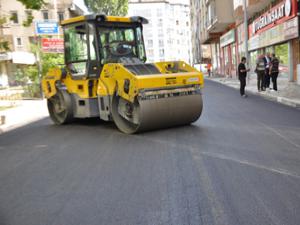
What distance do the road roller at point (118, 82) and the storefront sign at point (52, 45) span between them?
30.6 feet

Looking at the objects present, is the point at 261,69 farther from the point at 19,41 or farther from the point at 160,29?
the point at 160,29

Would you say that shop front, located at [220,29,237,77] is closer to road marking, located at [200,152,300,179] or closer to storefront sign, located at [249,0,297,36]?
storefront sign, located at [249,0,297,36]

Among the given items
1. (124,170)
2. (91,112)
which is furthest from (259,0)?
(124,170)

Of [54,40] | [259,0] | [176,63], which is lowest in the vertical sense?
[176,63]

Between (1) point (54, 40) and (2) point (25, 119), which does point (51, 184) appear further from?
(1) point (54, 40)

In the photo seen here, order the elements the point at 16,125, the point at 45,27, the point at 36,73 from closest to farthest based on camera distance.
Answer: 1. the point at 16,125
2. the point at 45,27
3. the point at 36,73

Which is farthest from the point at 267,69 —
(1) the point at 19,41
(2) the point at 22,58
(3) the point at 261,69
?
(1) the point at 19,41

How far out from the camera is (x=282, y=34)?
19750 mm

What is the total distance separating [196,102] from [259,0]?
15.8 meters

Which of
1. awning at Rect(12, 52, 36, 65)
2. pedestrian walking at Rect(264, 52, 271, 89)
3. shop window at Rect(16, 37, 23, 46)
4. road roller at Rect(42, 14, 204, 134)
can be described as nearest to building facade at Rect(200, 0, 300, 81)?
pedestrian walking at Rect(264, 52, 271, 89)

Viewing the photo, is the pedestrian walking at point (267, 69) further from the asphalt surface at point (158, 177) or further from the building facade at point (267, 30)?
the asphalt surface at point (158, 177)

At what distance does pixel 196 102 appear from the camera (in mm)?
8445

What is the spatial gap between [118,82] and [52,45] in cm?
1262

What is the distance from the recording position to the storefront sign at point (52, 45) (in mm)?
19516
